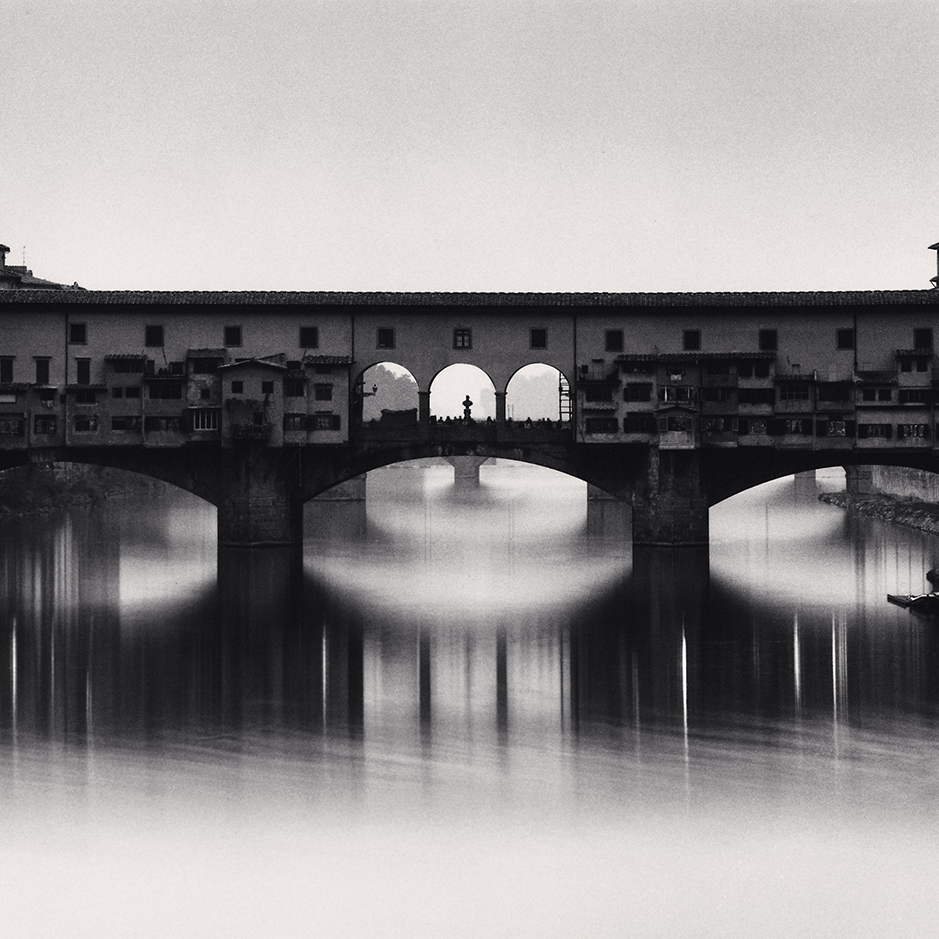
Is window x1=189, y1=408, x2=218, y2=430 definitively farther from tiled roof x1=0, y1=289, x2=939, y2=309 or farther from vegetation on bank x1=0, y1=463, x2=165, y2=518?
vegetation on bank x1=0, y1=463, x2=165, y2=518

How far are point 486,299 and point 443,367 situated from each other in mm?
2536

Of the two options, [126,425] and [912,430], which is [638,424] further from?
[126,425]

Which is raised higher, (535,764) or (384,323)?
(384,323)

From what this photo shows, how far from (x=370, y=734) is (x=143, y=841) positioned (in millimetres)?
5343

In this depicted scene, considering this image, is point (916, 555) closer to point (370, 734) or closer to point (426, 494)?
point (370, 734)

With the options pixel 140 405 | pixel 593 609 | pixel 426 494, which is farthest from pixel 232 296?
pixel 426 494

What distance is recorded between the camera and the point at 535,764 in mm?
17672

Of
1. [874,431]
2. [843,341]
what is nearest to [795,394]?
[843,341]

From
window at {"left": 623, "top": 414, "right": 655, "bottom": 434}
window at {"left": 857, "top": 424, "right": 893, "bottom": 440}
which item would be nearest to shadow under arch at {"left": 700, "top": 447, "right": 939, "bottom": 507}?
window at {"left": 857, "top": 424, "right": 893, "bottom": 440}

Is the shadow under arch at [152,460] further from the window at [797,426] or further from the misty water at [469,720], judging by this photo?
the window at [797,426]

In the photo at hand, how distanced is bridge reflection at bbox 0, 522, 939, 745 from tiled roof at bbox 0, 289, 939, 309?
29.8 feet

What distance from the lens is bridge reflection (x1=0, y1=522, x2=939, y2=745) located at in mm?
20453

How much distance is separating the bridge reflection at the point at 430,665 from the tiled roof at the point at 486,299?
9.08 meters

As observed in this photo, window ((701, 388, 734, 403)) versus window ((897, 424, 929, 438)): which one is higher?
window ((701, 388, 734, 403))
